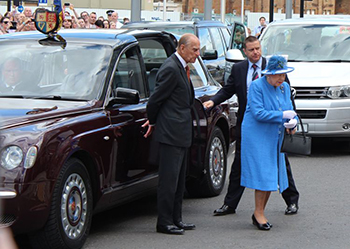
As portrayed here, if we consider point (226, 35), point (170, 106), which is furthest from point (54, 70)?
point (226, 35)

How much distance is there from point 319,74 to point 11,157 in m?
7.58

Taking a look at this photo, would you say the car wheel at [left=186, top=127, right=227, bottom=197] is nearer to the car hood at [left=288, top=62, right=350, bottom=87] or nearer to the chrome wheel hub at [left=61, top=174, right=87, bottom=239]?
the chrome wheel hub at [left=61, top=174, right=87, bottom=239]

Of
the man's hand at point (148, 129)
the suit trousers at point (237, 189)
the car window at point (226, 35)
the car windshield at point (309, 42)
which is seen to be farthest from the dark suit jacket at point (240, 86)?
the car window at point (226, 35)

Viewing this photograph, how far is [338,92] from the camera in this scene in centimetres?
1228

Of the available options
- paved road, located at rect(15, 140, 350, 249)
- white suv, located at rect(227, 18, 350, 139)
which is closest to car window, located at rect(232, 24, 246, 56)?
white suv, located at rect(227, 18, 350, 139)

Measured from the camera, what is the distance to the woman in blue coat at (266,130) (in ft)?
24.4

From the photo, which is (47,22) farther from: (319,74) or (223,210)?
(319,74)

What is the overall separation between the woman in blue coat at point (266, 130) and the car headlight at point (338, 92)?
4734 mm

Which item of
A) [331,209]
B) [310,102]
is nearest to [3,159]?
[331,209]

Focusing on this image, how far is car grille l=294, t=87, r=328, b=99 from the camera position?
12344 millimetres

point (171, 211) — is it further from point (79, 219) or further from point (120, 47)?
point (120, 47)

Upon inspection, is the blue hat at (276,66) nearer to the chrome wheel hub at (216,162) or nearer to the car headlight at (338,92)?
the chrome wheel hub at (216,162)

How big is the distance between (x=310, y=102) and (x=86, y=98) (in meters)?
5.87

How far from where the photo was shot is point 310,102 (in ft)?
40.4
